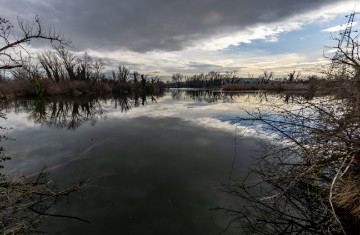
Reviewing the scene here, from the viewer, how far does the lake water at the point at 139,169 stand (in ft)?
15.6

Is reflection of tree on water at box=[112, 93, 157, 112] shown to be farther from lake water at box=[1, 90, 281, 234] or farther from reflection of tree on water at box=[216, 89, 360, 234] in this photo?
reflection of tree on water at box=[216, 89, 360, 234]

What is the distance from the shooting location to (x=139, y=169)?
748cm

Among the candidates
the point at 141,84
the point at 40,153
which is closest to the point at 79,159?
the point at 40,153

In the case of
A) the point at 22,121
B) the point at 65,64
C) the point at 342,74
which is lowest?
the point at 22,121

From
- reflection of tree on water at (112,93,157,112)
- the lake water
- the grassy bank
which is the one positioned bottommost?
the lake water

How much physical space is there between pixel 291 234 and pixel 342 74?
134 inches

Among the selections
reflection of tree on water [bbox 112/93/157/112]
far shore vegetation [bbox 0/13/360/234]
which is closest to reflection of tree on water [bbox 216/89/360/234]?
far shore vegetation [bbox 0/13/360/234]

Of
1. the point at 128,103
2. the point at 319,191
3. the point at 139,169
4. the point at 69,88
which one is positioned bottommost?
the point at 139,169

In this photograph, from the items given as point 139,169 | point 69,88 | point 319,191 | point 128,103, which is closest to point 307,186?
point 319,191

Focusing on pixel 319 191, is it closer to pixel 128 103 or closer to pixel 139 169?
pixel 139 169

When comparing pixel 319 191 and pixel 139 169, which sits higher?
pixel 319 191

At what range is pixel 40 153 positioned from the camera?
30.1 feet

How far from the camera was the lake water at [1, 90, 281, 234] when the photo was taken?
4763 millimetres

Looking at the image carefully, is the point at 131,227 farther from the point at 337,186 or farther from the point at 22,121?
the point at 22,121
